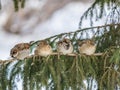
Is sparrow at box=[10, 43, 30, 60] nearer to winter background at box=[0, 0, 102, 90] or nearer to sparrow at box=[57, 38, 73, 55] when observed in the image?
sparrow at box=[57, 38, 73, 55]

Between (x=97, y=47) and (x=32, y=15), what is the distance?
434 cm

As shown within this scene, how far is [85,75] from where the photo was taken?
2125 mm

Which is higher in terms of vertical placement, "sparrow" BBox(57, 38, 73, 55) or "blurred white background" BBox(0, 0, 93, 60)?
"blurred white background" BBox(0, 0, 93, 60)

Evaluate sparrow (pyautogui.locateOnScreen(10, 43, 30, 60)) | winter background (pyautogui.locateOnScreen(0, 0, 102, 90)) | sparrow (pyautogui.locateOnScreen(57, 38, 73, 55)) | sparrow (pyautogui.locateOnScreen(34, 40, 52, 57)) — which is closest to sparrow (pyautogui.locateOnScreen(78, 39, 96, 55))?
sparrow (pyautogui.locateOnScreen(57, 38, 73, 55))

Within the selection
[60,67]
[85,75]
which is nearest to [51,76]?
[60,67]

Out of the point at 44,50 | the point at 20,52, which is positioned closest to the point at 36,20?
the point at 20,52

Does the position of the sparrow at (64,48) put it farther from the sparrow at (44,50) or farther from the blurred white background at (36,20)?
the blurred white background at (36,20)

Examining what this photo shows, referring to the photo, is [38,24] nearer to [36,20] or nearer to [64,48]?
[36,20]

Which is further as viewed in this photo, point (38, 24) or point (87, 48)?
point (38, 24)

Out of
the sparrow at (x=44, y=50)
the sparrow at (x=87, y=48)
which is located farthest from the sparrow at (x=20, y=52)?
the sparrow at (x=87, y=48)

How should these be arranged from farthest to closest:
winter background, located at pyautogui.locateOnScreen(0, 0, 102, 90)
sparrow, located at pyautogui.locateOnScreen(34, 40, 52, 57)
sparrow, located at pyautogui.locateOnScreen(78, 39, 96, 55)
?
1. winter background, located at pyautogui.locateOnScreen(0, 0, 102, 90)
2. sparrow, located at pyautogui.locateOnScreen(78, 39, 96, 55)
3. sparrow, located at pyautogui.locateOnScreen(34, 40, 52, 57)

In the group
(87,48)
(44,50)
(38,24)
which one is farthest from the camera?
(38,24)

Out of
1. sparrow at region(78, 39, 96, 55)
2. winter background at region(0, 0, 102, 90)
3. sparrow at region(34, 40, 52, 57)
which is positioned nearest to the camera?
sparrow at region(34, 40, 52, 57)

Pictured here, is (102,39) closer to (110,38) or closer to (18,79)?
(110,38)
